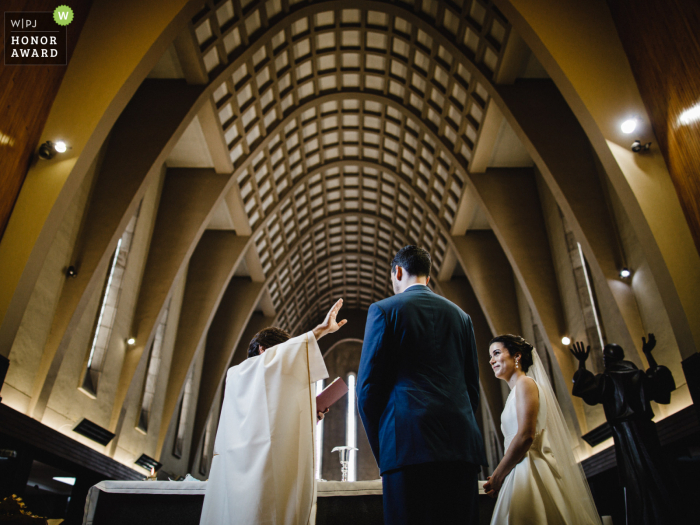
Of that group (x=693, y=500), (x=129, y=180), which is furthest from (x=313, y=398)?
(x=129, y=180)

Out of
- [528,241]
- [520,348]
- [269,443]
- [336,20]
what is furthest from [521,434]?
[336,20]

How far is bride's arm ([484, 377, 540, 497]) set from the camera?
3.20 metres

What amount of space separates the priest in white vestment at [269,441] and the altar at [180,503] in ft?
1.98

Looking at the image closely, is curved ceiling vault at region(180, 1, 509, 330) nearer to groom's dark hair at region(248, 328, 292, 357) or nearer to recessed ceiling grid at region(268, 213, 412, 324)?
recessed ceiling grid at region(268, 213, 412, 324)

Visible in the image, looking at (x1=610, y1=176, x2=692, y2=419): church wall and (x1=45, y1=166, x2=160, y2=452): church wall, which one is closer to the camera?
(x1=610, y1=176, x2=692, y2=419): church wall

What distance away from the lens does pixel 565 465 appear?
11.7ft

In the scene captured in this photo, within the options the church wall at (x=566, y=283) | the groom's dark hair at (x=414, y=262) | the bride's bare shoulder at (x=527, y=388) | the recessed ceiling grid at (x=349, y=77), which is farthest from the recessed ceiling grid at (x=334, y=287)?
the groom's dark hair at (x=414, y=262)

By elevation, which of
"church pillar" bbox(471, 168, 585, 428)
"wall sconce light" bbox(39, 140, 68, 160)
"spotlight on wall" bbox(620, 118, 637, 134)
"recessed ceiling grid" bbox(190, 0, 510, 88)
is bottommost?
"spotlight on wall" bbox(620, 118, 637, 134)

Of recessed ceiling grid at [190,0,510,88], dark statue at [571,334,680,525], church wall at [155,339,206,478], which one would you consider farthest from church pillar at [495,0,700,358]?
church wall at [155,339,206,478]

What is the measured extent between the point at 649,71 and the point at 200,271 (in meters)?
15.6

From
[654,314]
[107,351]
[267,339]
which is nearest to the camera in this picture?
[267,339]

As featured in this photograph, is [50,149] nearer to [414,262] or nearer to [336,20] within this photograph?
[414,262]

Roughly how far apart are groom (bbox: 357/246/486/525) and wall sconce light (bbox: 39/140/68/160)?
216 inches

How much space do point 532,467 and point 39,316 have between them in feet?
30.6
